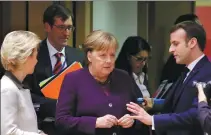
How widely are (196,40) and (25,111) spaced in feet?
4.02

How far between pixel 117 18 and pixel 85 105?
2.77 metres

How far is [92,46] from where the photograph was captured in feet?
10.2

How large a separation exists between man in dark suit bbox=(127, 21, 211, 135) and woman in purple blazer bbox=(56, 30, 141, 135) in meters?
0.11

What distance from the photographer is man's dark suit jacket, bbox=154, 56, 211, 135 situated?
Answer: 10.3 ft

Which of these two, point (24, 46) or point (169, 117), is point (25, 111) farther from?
point (169, 117)

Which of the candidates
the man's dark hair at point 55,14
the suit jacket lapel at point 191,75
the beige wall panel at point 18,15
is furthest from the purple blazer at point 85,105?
the beige wall panel at point 18,15

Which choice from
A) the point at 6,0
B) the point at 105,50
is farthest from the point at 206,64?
the point at 6,0

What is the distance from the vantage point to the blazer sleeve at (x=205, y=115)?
2.76 meters

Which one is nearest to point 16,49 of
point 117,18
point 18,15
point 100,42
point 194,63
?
point 100,42

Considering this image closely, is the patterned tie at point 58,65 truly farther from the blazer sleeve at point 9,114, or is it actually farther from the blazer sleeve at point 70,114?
the blazer sleeve at point 9,114

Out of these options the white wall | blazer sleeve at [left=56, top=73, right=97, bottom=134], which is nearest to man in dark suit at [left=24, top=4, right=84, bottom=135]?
blazer sleeve at [left=56, top=73, right=97, bottom=134]

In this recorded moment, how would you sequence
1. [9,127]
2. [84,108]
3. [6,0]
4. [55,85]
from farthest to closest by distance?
1. [6,0]
2. [55,85]
3. [84,108]
4. [9,127]

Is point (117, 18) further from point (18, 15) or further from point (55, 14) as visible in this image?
point (55, 14)

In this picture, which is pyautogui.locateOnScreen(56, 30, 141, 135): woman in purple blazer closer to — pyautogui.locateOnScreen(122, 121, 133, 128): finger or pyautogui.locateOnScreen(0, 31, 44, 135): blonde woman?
pyautogui.locateOnScreen(122, 121, 133, 128): finger
